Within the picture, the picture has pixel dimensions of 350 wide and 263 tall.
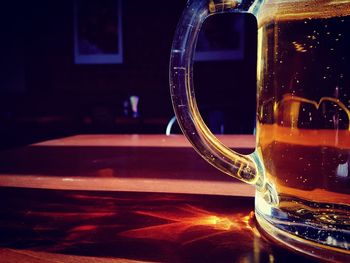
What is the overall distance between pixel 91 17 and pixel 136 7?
26.3 inches

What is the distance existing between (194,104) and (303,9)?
0.45 feet

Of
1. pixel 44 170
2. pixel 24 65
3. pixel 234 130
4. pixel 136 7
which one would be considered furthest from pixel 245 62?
pixel 44 170

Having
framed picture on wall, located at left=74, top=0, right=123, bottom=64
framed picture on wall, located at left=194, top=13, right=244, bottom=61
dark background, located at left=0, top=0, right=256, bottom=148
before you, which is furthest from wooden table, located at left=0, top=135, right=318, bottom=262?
framed picture on wall, located at left=74, top=0, right=123, bottom=64

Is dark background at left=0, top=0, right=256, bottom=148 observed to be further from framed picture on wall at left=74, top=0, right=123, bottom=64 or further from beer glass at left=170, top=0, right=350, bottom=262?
beer glass at left=170, top=0, right=350, bottom=262

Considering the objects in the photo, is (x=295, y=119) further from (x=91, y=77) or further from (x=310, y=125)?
(x=91, y=77)

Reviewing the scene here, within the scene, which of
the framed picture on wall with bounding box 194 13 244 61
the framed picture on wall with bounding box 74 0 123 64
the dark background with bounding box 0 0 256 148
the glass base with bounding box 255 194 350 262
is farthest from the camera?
the framed picture on wall with bounding box 74 0 123 64

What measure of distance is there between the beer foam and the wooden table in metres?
0.20

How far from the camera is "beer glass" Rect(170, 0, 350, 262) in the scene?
11.6 inches

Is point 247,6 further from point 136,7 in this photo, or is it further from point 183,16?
Answer: point 136,7

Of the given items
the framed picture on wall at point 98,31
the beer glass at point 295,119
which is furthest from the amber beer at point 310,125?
the framed picture on wall at point 98,31

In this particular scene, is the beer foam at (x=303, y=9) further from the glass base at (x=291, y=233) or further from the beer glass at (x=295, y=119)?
the glass base at (x=291, y=233)

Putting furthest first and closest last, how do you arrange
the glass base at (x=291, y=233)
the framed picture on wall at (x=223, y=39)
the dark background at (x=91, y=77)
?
1. the dark background at (x=91, y=77)
2. the framed picture on wall at (x=223, y=39)
3. the glass base at (x=291, y=233)

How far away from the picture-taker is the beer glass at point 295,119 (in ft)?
0.97

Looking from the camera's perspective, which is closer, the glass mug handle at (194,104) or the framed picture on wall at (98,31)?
the glass mug handle at (194,104)
